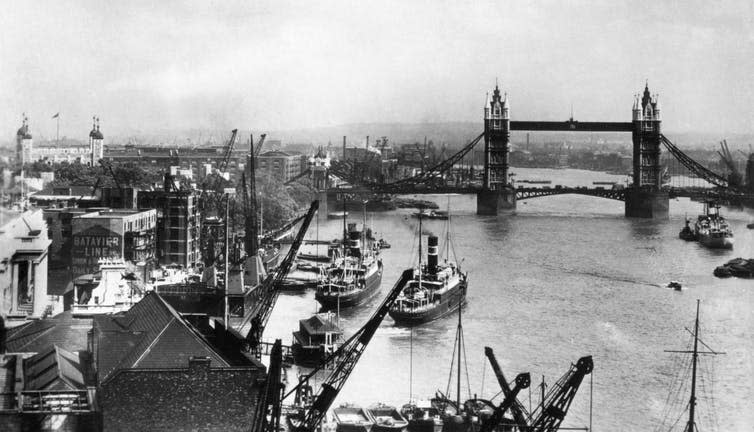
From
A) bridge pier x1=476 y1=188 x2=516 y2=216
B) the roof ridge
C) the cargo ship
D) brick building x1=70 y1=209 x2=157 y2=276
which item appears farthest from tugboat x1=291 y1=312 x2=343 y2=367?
bridge pier x1=476 y1=188 x2=516 y2=216

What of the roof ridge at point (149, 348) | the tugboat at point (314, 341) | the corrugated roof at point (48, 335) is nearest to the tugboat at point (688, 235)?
the tugboat at point (314, 341)

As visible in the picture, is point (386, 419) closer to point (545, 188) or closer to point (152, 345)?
point (152, 345)

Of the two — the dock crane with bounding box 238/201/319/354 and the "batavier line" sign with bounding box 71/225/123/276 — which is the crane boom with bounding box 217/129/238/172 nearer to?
the dock crane with bounding box 238/201/319/354

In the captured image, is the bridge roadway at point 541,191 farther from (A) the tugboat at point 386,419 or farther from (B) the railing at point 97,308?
(A) the tugboat at point 386,419

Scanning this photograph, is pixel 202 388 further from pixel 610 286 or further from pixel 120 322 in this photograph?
pixel 610 286

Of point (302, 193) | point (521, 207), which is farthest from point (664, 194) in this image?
point (302, 193)

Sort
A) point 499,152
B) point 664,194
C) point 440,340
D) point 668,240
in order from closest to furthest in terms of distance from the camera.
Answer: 1. point 440,340
2. point 668,240
3. point 664,194
4. point 499,152
